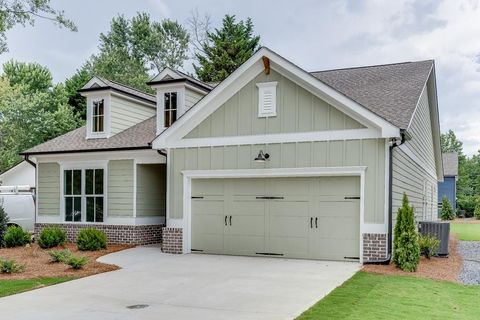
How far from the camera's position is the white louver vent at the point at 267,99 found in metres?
12.5

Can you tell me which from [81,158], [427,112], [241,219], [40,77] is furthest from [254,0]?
[40,77]

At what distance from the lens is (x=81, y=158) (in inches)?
643

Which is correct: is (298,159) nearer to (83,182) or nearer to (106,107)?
(106,107)

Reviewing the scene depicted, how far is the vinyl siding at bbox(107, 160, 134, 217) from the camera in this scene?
15586 mm

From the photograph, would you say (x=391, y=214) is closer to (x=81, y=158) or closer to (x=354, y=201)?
(x=354, y=201)

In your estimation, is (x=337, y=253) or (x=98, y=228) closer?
(x=337, y=253)

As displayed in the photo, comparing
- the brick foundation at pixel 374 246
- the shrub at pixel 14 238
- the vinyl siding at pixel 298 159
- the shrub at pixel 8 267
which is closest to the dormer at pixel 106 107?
the shrub at pixel 14 238

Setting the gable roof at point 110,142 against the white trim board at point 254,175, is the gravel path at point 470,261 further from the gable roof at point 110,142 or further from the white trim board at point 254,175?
the gable roof at point 110,142

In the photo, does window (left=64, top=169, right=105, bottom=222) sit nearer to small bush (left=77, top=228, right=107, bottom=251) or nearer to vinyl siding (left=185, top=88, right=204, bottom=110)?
small bush (left=77, top=228, right=107, bottom=251)

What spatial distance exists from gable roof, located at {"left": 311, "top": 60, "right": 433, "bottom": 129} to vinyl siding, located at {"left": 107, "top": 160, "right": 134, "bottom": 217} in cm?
713

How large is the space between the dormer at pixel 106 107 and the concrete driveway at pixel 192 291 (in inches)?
258

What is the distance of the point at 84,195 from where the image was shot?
16203mm

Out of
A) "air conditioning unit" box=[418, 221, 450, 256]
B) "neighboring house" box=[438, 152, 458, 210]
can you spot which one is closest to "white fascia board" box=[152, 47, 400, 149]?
"air conditioning unit" box=[418, 221, 450, 256]

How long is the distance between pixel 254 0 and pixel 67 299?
937 inches
